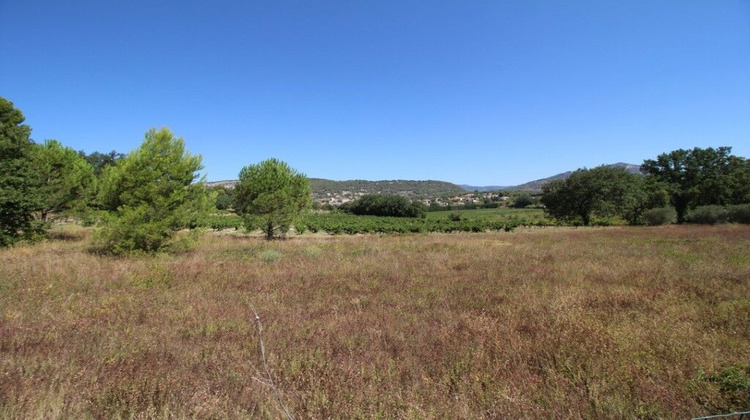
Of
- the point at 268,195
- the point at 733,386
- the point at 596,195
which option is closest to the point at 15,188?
the point at 268,195

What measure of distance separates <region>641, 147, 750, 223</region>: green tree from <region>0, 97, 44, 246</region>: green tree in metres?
58.6

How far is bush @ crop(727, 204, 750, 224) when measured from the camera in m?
30.3

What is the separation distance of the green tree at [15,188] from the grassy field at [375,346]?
8377 mm

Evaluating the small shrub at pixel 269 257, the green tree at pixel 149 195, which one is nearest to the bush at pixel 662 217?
the small shrub at pixel 269 257

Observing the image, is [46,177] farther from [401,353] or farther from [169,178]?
[401,353]

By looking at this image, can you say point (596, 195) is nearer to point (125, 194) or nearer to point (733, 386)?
point (733, 386)

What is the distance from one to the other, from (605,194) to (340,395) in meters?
52.8

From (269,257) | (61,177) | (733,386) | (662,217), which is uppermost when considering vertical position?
(61,177)

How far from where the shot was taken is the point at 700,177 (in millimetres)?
49938

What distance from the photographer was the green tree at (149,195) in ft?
43.6

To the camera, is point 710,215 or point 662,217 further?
point 662,217

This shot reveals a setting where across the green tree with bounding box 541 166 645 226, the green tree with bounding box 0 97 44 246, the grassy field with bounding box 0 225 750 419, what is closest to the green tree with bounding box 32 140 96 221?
the green tree with bounding box 0 97 44 246

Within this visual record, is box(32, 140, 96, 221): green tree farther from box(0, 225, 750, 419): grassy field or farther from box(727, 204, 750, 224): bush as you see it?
box(727, 204, 750, 224): bush

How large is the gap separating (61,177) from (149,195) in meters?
10.1
